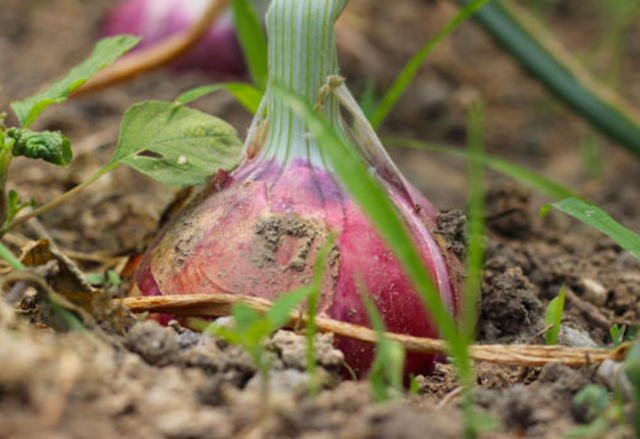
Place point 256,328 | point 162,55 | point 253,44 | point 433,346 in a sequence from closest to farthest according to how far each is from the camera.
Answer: point 256,328
point 433,346
point 253,44
point 162,55

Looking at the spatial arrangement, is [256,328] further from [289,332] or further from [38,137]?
[38,137]

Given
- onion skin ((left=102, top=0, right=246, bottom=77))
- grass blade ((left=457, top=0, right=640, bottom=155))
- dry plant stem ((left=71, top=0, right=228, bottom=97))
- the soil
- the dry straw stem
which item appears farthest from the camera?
onion skin ((left=102, top=0, right=246, bottom=77))

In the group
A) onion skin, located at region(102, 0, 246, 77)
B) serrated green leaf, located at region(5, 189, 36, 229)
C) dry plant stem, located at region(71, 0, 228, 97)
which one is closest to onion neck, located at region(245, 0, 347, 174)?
serrated green leaf, located at region(5, 189, 36, 229)

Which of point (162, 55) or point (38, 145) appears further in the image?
point (162, 55)

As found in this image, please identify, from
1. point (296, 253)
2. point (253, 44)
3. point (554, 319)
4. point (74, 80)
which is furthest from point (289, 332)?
point (253, 44)

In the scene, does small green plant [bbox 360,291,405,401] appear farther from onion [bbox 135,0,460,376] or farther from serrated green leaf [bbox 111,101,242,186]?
serrated green leaf [bbox 111,101,242,186]
